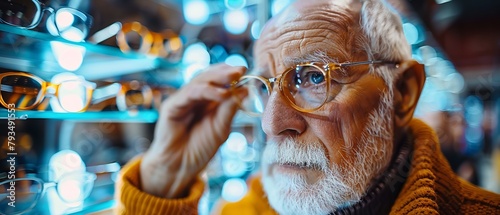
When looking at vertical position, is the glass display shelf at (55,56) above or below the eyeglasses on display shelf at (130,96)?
above

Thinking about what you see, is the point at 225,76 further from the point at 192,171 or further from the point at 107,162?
the point at 107,162

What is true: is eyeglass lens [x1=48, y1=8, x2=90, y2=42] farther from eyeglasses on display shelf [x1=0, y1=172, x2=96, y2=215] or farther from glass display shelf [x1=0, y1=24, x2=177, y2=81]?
eyeglasses on display shelf [x1=0, y1=172, x2=96, y2=215]

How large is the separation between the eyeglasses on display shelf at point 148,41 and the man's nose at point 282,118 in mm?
473

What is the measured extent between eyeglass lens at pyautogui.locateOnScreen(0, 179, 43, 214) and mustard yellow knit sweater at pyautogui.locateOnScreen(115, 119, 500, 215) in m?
0.20

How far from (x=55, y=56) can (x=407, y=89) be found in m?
0.73

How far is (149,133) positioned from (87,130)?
0.20 metres

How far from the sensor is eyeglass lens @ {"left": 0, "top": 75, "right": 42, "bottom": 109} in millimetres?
548

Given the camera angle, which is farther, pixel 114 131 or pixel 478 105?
pixel 478 105

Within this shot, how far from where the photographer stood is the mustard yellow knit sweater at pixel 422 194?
59cm

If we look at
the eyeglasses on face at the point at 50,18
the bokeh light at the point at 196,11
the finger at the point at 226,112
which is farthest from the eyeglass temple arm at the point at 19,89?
the bokeh light at the point at 196,11

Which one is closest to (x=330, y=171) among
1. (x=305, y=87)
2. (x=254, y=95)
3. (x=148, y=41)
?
(x=305, y=87)

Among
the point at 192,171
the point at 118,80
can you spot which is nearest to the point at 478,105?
the point at 192,171

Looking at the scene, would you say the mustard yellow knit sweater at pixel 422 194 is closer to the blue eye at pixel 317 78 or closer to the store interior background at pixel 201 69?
the store interior background at pixel 201 69

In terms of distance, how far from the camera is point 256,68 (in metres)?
0.73
